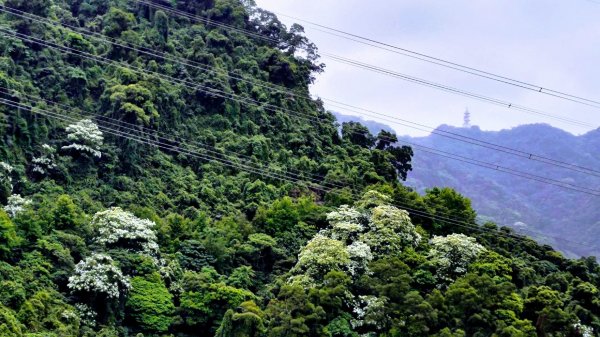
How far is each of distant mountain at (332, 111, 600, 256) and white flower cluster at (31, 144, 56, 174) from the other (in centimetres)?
7405

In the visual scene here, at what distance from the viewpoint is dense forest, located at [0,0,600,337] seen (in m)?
29.1

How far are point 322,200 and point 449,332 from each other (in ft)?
48.9

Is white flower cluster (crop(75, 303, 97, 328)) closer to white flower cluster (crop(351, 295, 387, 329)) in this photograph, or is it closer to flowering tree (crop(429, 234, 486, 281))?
white flower cluster (crop(351, 295, 387, 329))

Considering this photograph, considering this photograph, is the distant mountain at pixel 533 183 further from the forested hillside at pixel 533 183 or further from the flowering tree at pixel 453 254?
the flowering tree at pixel 453 254

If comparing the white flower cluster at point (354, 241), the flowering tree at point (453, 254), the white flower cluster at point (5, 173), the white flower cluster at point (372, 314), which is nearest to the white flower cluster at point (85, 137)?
the white flower cluster at point (5, 173)

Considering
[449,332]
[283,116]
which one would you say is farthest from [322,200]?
[449,332]

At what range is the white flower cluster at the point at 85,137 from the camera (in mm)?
37150

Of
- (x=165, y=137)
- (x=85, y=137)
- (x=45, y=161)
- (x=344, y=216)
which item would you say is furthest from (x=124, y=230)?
(x=165, y=137)

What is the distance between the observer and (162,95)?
1688 inches

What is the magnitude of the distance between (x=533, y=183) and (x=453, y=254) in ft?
352

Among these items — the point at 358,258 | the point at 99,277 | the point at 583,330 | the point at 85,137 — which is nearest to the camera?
the point at 99,277

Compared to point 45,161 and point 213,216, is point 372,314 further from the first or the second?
point 45,161

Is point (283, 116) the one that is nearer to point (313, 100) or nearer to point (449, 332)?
point (313, 100)

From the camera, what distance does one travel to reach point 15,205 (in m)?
31.5
